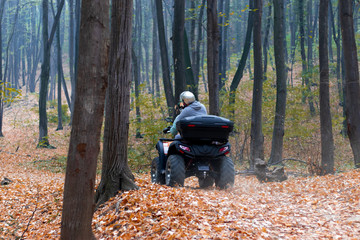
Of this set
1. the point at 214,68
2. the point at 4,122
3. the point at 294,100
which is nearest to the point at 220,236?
the point at 214,68

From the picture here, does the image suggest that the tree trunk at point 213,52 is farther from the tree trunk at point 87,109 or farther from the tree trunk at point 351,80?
the tree trunk at point 87,109

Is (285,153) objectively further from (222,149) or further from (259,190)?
(222,149)

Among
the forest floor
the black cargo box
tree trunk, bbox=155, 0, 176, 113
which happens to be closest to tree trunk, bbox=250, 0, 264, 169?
tree trunk, bbox=155, 0, 176, 113

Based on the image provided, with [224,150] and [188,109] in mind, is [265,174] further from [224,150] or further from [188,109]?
[188,109]


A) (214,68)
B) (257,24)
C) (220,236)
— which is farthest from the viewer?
(257,24)

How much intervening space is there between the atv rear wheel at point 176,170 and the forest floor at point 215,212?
354 mm

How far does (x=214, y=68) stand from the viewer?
11.7 m

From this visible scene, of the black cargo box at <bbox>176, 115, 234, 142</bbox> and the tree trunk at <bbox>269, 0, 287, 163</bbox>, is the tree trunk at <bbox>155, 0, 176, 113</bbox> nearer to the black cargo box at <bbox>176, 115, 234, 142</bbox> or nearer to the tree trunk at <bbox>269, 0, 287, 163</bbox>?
the tree trunk at <bbox>269, 0, 287, 163</bbox>

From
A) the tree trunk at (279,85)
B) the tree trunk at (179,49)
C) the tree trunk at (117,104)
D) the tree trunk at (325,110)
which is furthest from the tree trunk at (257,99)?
the tree trunk at (117,104)

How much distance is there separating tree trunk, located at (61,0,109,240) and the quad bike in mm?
3315

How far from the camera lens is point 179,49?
13367 millimetres

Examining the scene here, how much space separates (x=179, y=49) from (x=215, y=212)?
8.66 meters

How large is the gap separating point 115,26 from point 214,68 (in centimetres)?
568

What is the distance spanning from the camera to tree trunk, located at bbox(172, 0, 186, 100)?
514 inches
